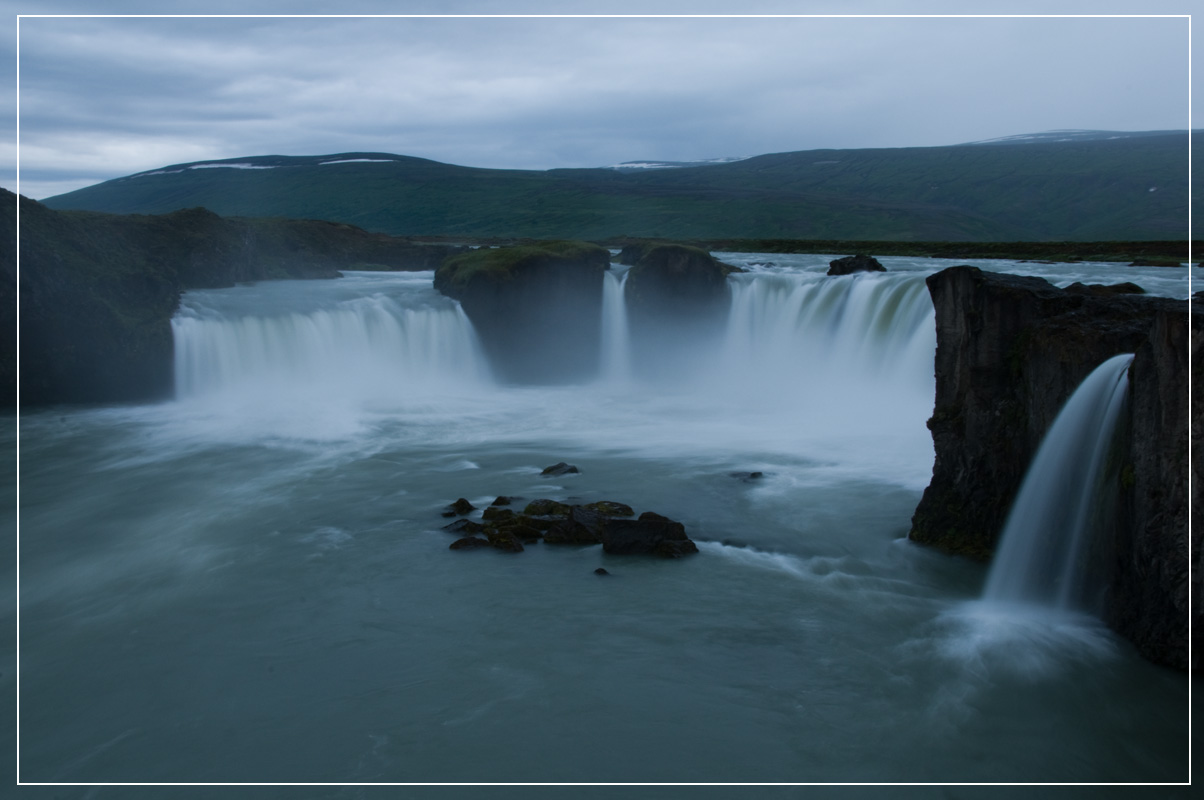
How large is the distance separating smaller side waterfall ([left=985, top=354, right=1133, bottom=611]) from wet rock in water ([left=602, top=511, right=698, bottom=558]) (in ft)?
12.6

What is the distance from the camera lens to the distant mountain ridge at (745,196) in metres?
97.5

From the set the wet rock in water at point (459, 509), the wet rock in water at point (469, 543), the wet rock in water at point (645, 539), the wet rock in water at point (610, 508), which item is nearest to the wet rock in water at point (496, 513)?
the wet rock in water at point (459, 509)

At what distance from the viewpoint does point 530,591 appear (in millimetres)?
10836

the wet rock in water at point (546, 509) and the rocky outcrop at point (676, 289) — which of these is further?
the rocky outcrop at point (676, 289)

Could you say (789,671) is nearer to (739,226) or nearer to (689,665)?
(689,665)

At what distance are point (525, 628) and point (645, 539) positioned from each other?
2681mm

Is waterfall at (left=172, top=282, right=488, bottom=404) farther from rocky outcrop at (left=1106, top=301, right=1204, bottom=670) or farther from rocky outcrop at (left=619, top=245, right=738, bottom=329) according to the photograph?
rocky outcrop at (left=1106, top=301, right=1204, bottom=670)

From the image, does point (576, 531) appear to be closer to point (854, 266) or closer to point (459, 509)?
point (459, 509)

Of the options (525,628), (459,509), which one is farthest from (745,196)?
(525,628)

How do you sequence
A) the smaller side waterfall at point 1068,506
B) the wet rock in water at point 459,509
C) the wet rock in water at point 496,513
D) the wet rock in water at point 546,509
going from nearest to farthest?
the smaller side waterfall at point 1068,506
the wet rock in water at point 496,513
the wet rock in water at point 546,509
the wet rock in water at point 459,509

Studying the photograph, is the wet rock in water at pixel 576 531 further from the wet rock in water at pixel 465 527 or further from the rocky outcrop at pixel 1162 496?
the rocky outcrop at pixel 1162 496

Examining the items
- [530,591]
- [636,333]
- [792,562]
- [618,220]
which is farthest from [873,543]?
[618,220]

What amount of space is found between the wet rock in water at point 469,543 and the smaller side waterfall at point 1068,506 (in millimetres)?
6478

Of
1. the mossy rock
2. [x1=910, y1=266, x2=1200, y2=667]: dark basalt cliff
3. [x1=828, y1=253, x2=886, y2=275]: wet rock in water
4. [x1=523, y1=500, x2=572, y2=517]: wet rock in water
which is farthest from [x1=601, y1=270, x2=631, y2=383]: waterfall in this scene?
[x1=910, y1=266, x2=1200, y2=667]: dark basalt cliff
